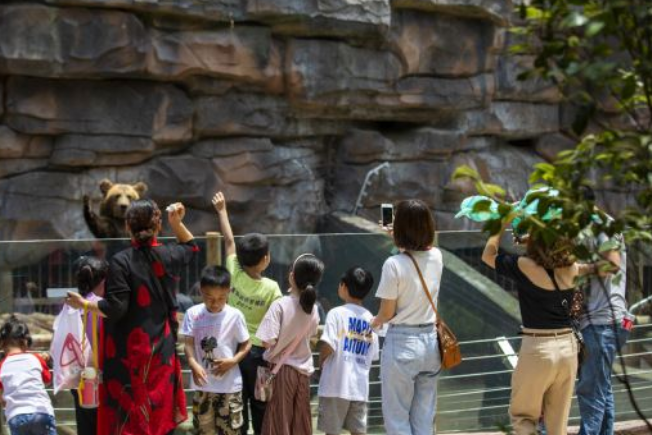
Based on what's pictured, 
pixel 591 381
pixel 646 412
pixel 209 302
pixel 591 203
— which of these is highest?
pixel 591 203

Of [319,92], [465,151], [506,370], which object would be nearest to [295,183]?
[319,92]

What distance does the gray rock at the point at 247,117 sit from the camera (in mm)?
13992

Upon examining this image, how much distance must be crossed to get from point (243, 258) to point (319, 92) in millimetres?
9000

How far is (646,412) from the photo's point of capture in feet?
24.1

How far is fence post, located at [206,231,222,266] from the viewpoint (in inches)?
255

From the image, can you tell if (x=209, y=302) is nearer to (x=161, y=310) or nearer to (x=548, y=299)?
(x=161, y=310)

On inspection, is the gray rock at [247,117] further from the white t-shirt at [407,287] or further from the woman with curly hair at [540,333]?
the woman with curly hair at [540,333]

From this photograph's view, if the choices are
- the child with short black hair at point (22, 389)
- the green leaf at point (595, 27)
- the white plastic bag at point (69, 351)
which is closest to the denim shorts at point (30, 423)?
the child with short black hair at point (22, 389)

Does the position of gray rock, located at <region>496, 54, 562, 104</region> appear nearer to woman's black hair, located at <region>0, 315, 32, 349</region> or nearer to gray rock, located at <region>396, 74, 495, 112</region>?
gray rock, located at <region>396, 74, 495, 112</region>

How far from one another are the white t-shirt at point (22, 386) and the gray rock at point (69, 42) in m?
7.86

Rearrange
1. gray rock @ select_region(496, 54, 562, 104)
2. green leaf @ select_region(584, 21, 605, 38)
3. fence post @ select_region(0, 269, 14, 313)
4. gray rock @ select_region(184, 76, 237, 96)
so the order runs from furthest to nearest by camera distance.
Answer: gray rock @ select_region(496, 54, 562, 104) < gray rock @ select_region(184, 76, 237, 96) < fence post @ select_region(0, 269, 14, 313) < green leaf @ select_region(584, 21, 605, 38)

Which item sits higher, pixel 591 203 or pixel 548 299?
pixel 591 203

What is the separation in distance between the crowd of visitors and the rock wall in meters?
6.96

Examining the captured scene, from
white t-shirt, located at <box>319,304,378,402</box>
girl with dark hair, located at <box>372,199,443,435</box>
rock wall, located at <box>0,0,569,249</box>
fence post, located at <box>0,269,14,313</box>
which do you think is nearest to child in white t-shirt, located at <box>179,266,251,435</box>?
white t-shirt, located at <box>319,304,378,402</box>
